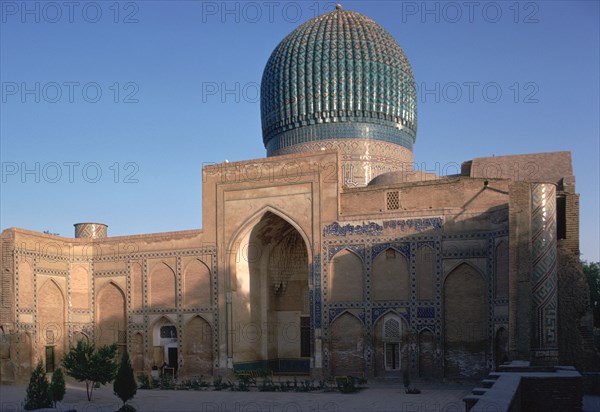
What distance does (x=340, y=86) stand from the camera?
1991cm

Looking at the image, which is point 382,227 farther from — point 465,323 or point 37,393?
point 37,393

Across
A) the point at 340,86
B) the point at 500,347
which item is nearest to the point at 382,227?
the point at 500,347

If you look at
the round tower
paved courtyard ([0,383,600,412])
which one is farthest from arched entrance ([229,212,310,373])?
paved courtyard ([0,383,600,412])

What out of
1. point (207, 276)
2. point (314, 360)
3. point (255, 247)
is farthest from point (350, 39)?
point (314, 360)

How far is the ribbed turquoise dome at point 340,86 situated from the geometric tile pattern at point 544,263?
25.3ft

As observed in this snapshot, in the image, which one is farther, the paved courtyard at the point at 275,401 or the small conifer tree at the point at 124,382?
the paved courtyard at the point at 275,401

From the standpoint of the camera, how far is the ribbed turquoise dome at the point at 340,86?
1989 centimetres

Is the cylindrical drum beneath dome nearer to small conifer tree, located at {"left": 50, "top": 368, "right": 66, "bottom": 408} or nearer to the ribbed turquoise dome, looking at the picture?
the ribbed turquoise dome

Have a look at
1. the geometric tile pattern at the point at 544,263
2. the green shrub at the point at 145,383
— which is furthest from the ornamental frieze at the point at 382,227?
the green shrub at the point at 145,383

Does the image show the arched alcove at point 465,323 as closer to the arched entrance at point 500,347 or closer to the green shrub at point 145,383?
the arched entrance at point 500,347

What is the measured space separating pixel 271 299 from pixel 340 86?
6352 millimetres

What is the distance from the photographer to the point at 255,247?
18.3 metres

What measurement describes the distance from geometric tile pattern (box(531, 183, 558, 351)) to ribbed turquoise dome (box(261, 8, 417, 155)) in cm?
770

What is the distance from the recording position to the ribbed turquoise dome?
19.9 meters
